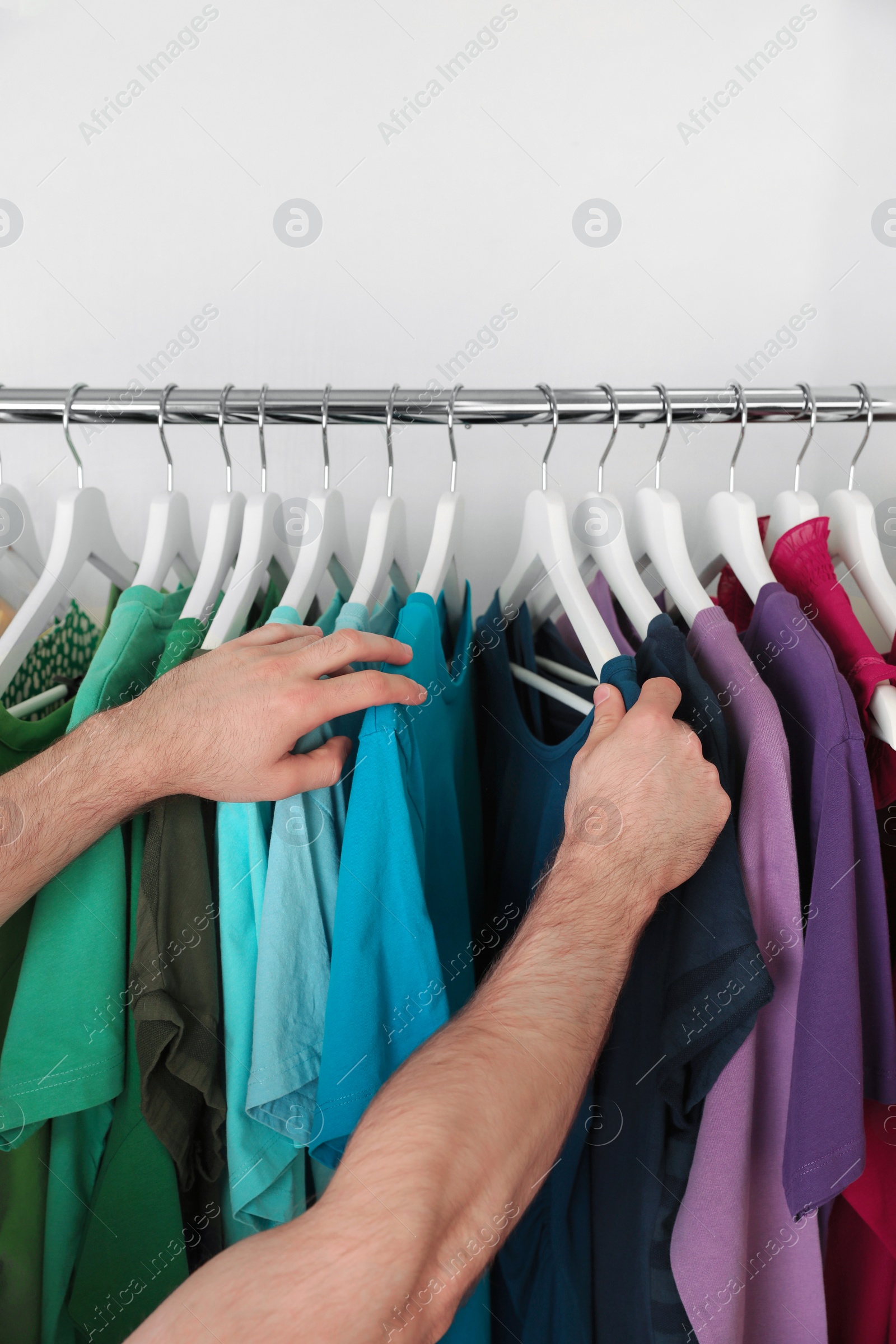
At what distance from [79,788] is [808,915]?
2.20ft

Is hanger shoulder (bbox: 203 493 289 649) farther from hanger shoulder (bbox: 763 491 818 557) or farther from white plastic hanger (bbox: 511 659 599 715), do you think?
hanger shoulder (bbox: 763 491 818 557)

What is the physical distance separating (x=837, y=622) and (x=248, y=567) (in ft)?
2.09

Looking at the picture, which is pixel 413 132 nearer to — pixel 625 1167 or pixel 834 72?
pixel 834 72

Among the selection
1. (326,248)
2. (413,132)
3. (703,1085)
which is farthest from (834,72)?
(703,1085)

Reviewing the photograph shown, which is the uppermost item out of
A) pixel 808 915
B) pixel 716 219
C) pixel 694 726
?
pixel 716 219

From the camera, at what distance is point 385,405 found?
962 millimetres

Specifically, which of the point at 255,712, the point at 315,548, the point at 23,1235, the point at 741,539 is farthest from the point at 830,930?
the point at 23,1235

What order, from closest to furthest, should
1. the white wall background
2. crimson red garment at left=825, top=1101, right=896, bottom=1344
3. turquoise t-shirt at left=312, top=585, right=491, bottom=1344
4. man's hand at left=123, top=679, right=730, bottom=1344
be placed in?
man's hand at left=123, top=679, right=730, bottom=1344 < turquoise t-shirt at left=312, top=585, right=491, bottom=1344 < crimson red garment at left=825, top=1101, right=896, bottom=1344 < the white wall background

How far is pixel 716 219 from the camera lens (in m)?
1.46

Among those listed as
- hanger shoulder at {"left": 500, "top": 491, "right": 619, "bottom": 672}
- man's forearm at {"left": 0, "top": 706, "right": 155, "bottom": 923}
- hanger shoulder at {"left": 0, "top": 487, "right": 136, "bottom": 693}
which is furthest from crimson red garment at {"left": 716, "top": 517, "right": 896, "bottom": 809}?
hanger shoulder at {"left": 0, "top": 487, "right": 136, "bottom": 693}

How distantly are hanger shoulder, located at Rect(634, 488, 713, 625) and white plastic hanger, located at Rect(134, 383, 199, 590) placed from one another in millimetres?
556

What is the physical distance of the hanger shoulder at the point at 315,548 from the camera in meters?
0.91

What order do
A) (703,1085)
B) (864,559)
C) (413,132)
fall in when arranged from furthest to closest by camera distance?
(413,132), (864,559), (703,1085)

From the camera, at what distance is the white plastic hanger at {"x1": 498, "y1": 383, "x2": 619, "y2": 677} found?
875 millimetres
